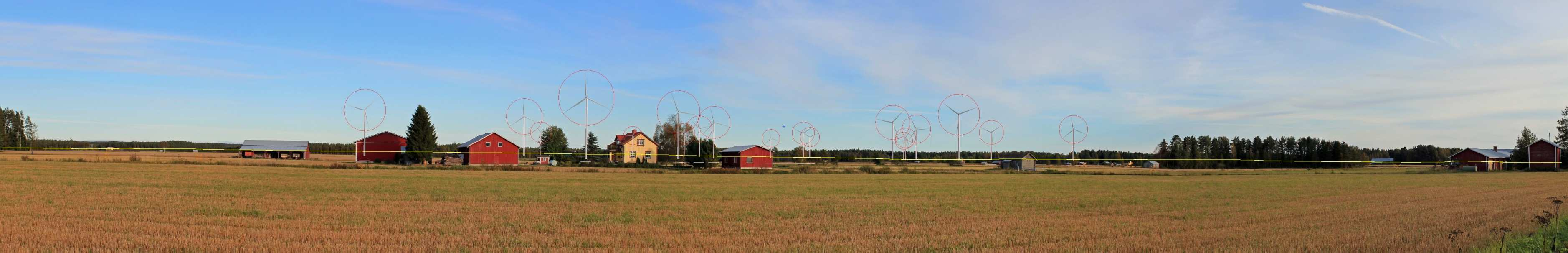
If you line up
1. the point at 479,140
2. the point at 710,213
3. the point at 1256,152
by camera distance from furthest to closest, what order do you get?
1. the point at 1256,152
2. the point at 479,140
3. the point at 710,213

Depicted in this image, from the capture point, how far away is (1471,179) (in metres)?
53.6

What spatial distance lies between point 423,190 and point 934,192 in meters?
18.1

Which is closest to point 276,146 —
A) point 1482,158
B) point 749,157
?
point 749,157

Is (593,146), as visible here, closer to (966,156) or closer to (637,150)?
(637,150)

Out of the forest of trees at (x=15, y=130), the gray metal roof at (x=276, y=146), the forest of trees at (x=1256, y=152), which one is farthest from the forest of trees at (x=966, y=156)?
the forest of trees at (x=15, y=130)

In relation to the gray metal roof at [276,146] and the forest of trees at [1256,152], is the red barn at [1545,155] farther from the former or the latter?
the gray metal roof at [276,146]

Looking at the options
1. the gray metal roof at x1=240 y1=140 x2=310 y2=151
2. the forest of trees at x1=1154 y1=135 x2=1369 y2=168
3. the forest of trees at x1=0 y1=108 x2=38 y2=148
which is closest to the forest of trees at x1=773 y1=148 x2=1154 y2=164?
the forest of trees at x1=1154 y1=135 x2=1369 y2=168

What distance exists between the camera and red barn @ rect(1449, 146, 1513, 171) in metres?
89.9

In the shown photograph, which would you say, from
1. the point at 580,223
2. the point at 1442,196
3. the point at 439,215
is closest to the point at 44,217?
the point at 439,215

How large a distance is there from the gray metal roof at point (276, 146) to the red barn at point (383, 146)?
16734 mm

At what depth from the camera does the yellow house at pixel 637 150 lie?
102562 millimetres

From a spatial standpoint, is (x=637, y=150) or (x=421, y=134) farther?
(x=637, y=150)

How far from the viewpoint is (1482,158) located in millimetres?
93000

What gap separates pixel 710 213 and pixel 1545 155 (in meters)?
102
